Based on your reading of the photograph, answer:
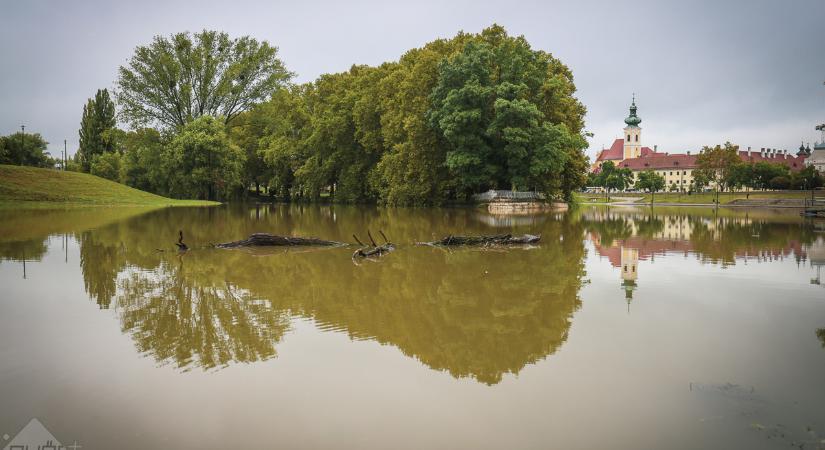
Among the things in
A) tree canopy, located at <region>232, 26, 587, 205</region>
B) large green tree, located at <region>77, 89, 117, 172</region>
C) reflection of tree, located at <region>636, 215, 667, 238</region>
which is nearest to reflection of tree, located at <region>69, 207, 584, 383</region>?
reflection of tree, located at <region>636, 215, 667, 238</region>

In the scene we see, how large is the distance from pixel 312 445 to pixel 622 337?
415 cm

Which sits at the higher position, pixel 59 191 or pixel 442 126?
pixel 442 126

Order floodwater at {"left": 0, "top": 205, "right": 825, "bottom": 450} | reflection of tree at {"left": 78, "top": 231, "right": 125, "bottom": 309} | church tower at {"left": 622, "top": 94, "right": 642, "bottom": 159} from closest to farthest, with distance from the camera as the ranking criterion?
floodwater at {"left": 0, "top": 205, "right": 825, "bottom": 450}, reflection of tree at {"left": 78, "top": 231, "right": 125, "bottom": 309}, church tower at {"left": 622, "top": 94, "right": 642, "bottom": 159}

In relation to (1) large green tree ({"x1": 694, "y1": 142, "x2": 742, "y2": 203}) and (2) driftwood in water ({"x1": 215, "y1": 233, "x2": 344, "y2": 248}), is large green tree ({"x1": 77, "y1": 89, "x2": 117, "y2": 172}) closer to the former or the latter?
(2) driftwood in water ({"x1": 215, "y1": 233, "x2": 344, "y2": 248})

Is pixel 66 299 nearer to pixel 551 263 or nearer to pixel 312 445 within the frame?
pixel 312 445

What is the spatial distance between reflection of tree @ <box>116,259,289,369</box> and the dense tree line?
105 ft

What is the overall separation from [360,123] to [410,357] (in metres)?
49.5

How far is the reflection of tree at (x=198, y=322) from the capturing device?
223 inches

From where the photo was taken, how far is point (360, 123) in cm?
5344

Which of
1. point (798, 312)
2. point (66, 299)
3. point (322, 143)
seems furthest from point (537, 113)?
point (66, 299)

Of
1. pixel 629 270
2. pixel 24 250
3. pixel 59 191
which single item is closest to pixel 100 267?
pixel 24 250

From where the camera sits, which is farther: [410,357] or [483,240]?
[483,240]

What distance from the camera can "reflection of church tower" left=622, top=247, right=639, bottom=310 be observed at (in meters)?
9.39

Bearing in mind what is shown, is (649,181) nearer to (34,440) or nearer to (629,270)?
(629,270)
